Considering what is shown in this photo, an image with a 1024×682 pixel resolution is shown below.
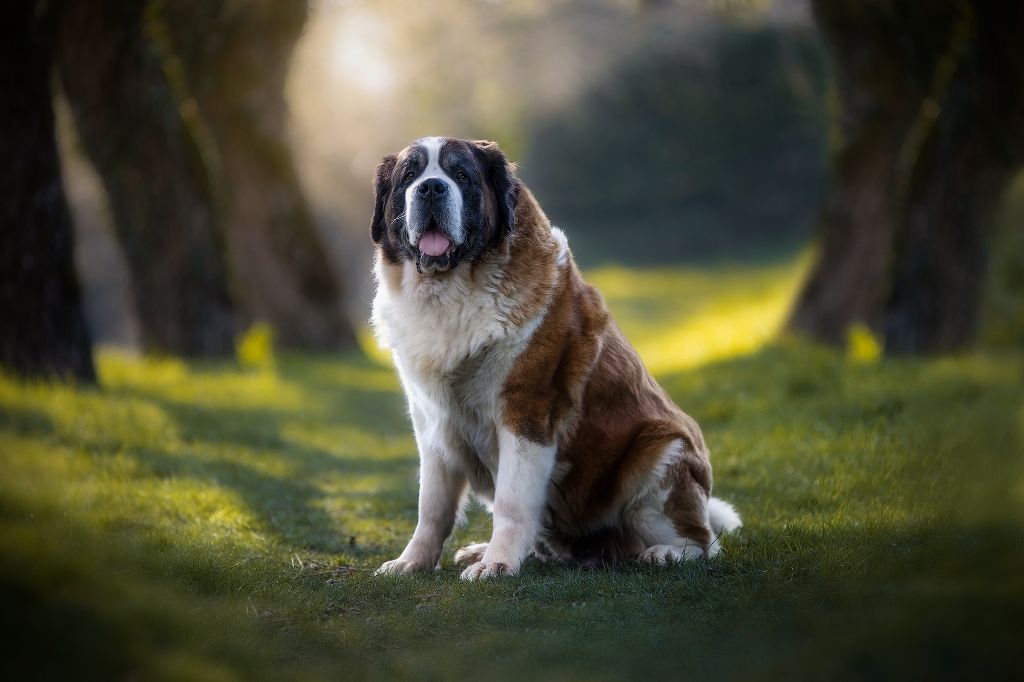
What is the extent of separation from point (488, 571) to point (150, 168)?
31.9ft

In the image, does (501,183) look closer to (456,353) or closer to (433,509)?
(456,353)

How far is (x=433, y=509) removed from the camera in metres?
5.15

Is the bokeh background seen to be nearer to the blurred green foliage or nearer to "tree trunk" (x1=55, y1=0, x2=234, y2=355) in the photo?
"tree trunk" (x1=55, y1=0, x2=234, y2=355)

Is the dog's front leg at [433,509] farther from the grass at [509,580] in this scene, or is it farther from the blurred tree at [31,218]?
the blurred tree at [31,218]

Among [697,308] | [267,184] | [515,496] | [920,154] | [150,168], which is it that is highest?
[150,168]

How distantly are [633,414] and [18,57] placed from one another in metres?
6.40

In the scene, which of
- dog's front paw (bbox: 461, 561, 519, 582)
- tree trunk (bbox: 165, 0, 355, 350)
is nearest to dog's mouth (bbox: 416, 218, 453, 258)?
dog's front paw (bbox: 461, 561, 519, 582)

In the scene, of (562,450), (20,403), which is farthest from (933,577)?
(20,403)

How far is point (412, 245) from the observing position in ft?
16.5

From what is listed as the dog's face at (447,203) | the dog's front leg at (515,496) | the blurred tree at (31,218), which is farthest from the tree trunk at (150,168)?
the dog's front leg at (515,496)

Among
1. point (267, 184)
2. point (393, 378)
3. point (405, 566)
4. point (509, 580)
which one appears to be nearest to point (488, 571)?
point (509, 580)

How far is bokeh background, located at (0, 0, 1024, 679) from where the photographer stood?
3.42 m

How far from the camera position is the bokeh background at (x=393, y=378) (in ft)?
11.2

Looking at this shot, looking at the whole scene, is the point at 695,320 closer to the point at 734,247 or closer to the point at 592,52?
the point at 734,247
